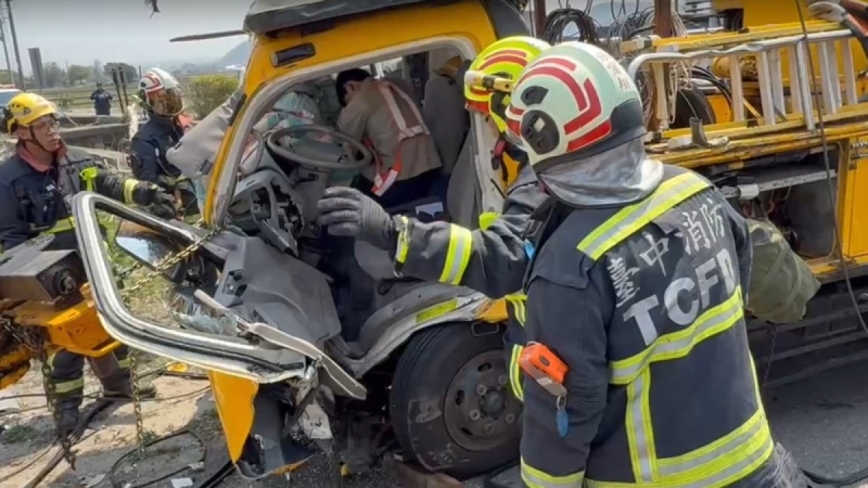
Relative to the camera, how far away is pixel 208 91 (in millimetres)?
20344

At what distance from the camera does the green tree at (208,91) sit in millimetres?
19547

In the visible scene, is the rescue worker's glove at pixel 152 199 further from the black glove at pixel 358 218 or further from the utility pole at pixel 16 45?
the utility pole at pixel 16 45

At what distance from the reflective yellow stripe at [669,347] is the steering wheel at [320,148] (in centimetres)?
219

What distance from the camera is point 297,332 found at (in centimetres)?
338

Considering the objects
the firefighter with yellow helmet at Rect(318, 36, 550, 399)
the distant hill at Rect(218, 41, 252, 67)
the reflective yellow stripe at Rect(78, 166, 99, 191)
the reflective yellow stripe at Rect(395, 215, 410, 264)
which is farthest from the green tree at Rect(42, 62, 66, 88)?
the reflective yellow stripe at Rect(395, 215, 410, 264)

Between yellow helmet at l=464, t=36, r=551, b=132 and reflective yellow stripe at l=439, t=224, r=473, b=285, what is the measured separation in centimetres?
55

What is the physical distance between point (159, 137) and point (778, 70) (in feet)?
15.4

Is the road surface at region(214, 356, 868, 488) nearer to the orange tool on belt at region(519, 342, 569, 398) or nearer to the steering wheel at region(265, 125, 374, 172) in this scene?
the steering wheel at region(265, 125, 374, 172)

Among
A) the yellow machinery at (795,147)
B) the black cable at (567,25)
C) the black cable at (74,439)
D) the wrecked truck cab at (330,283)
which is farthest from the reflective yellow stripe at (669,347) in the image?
the black cable at (74,439)

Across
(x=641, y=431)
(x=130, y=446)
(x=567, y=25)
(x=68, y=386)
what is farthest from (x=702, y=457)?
(x=68, y=386)

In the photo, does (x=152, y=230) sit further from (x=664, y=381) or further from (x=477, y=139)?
(x=664, y=381)

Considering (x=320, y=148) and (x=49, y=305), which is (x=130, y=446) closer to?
(x=49, y=305)

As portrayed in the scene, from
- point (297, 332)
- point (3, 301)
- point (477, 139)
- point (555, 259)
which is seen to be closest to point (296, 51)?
point (477, 139)

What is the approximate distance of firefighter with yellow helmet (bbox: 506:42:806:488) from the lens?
175 cm
